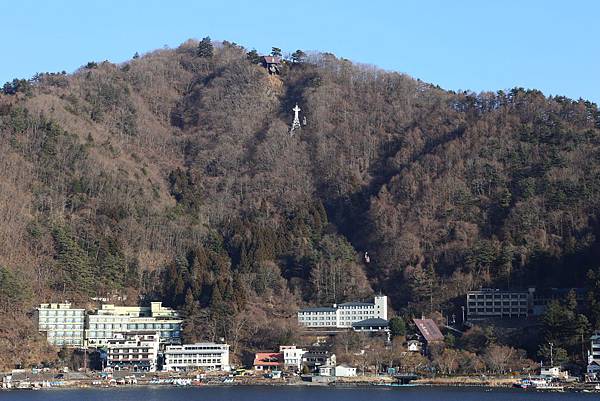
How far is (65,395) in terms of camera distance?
71.7 metres

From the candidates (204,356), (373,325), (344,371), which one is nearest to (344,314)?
(373,325)

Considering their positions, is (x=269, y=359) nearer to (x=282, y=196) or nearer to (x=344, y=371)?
(x=344, y=371)

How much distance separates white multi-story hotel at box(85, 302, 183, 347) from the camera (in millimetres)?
90125

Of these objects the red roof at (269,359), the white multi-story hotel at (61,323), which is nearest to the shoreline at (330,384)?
the red roof at (269,359)

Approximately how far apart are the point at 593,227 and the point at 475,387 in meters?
22.4

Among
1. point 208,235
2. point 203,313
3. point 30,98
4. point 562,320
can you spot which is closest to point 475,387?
point 562,320

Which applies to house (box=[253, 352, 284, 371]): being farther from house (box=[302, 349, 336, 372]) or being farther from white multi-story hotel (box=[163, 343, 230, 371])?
white multi-story hotel (box=[163, 343, 230, 371])

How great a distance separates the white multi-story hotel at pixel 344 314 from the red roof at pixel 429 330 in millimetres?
5527

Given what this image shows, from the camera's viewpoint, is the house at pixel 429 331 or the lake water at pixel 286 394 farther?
the house at pixel 429 331

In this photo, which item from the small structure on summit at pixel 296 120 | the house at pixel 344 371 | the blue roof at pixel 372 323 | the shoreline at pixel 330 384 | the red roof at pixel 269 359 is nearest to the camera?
the shoreline at pixel 330 384

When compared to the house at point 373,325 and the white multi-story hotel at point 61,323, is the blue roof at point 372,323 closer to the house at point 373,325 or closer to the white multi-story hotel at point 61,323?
the house at point 373,325

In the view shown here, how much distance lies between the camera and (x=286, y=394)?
7188 centimetres

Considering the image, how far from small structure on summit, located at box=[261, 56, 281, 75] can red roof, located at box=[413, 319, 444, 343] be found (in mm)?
56189

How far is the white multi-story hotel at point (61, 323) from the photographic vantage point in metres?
87.6
